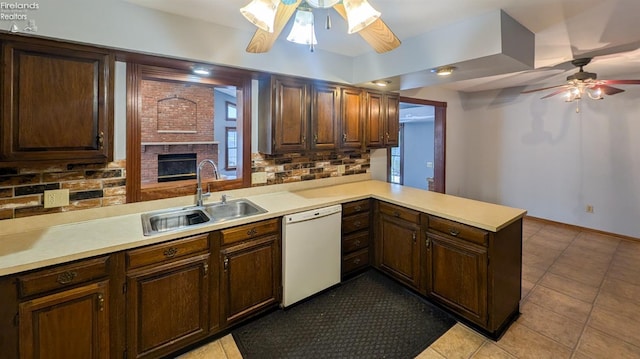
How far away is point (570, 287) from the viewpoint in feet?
9.11

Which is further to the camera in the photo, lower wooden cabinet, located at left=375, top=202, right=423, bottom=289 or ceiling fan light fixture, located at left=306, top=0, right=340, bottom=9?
lower wooden cabinet, located at left=375, top=202, right=423, bottom=289

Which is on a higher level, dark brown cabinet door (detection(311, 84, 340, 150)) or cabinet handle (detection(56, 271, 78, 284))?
dark brown cabinet door (detection(311, 84, 340, 150))

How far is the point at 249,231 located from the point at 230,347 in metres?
0.82

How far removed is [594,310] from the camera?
241cm

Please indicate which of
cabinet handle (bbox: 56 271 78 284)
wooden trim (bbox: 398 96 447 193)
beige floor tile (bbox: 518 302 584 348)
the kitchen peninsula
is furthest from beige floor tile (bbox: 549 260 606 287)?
cabinet handle (bbox: 56 271 78 284)

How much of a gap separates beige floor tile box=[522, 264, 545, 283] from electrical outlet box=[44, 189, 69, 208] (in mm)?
4153

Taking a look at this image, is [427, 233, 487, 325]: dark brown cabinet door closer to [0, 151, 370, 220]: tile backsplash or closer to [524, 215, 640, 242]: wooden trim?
[0, 151, 370, 220]: tile backsplash

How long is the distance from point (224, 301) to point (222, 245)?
0.42 m

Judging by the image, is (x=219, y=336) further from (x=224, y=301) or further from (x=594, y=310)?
(x=594, y=310)

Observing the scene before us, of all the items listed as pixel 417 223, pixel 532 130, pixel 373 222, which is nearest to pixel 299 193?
pixel 373 222

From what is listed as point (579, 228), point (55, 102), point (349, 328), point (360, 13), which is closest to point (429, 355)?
point (349, 328)

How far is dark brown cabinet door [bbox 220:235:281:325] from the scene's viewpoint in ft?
6.73

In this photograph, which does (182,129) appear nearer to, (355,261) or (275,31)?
(355,261)

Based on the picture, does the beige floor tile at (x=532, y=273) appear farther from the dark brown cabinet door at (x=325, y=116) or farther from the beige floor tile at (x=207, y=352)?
the beige floor tile at (x=207, y=352)
